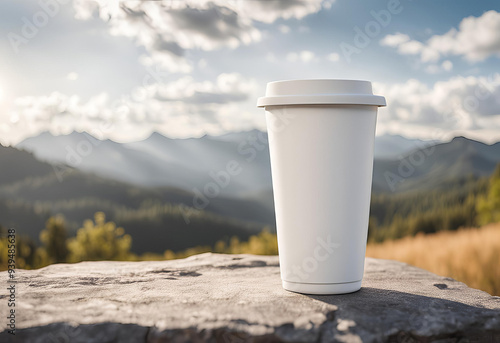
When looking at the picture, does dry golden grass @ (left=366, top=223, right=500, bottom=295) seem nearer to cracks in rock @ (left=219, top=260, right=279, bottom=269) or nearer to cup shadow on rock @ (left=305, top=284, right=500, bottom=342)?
cracks in rock @ (left=219, top=260, right=279, bottom=269)

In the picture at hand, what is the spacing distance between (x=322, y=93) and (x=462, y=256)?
461cm

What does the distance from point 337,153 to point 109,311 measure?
1.37 meters

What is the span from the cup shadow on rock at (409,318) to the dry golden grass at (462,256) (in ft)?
11.5

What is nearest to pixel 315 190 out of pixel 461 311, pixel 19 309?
pixel 461 311

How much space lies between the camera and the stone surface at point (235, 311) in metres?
1.96

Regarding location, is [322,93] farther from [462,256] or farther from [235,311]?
[462,256]

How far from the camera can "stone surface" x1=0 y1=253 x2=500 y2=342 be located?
1.96 meters

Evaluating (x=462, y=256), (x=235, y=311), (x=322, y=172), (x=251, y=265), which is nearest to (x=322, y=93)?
(x=322, y=172)

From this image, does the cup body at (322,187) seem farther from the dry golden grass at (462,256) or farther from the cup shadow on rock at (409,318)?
the dry golden grass at (462,256)

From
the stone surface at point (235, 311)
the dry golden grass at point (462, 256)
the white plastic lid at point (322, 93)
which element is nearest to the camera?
the stone surface at point (235, 311)

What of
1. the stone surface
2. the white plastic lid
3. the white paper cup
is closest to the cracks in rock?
the stone surface

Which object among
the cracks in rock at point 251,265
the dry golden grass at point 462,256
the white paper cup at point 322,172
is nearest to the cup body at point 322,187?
the white paper cup at point 322,172

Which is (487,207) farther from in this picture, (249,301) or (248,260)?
(249,301)

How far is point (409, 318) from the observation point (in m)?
2.13
